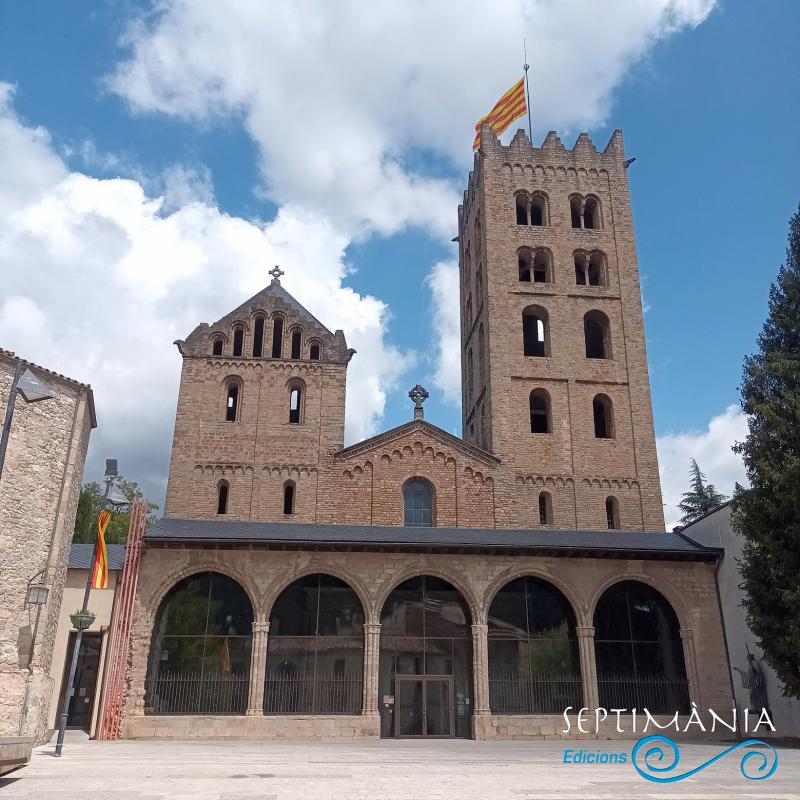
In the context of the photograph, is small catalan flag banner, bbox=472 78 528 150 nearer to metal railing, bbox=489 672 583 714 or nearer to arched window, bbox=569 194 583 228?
arched window, bbox=569 194 583 228

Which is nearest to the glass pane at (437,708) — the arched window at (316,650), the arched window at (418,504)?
the arched window at (316,650)

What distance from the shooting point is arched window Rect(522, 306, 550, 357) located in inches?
1291

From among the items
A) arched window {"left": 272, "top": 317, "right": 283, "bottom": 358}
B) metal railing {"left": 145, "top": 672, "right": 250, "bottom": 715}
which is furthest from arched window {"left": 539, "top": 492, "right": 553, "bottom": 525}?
metal railing {"left": 145, "top": 672, "right": 250, "bottom": 715}

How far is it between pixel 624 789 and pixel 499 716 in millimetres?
11196

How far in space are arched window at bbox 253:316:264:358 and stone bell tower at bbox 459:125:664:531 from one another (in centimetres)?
985

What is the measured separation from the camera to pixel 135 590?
21516 millimetres

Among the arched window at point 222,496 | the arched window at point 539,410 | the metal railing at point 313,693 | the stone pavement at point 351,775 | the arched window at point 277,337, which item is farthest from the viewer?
the arched window at point 539,410

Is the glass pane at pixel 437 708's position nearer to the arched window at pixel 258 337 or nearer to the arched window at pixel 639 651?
the arched window at pixel 639 651

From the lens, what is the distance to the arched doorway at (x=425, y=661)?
21.9 metres

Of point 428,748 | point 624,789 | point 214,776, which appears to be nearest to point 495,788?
point 624,789

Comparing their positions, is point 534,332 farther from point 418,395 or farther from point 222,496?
point 222,496

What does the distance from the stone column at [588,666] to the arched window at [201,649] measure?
1023 cm

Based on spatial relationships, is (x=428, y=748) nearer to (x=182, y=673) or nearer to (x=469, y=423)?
(x=182, y=673)

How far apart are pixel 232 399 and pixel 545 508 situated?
44.5 ft
